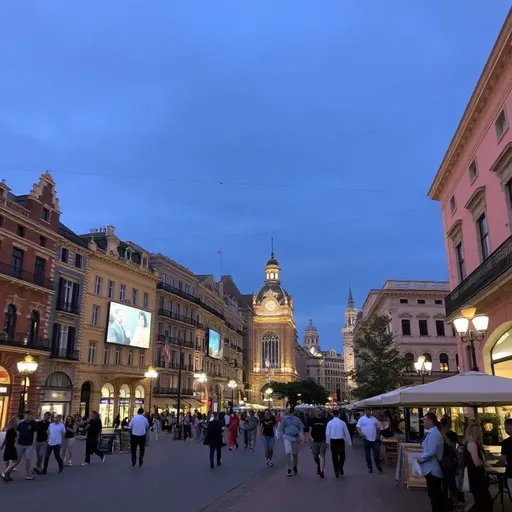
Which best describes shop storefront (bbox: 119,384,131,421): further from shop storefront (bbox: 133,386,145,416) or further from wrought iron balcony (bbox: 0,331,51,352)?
wrought iron balcony (bbox: 0,331,51,352)

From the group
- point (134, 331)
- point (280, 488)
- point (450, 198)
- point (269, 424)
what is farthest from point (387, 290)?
point (280, 488)

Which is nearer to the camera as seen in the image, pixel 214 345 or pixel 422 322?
pixel 422 322

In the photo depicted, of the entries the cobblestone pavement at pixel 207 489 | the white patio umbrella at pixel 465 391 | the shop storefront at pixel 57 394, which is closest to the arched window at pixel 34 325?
the shop storefront at pixel 57 394

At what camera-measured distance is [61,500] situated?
10578mm

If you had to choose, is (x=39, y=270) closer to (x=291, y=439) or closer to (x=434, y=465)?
(x=291, y=439)

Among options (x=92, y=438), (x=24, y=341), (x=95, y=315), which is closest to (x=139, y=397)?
(x=95, y=315)

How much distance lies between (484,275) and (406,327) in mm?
39898

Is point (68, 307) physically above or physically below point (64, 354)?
above

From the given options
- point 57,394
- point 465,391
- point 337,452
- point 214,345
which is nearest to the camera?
point 465,391

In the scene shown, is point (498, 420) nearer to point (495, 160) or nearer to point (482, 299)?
point (482, 299)

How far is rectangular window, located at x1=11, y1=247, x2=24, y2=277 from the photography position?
35.2 metres

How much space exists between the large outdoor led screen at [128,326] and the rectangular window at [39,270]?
8.71m

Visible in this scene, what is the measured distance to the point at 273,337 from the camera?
125812mm

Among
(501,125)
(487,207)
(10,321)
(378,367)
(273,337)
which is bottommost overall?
(378,367)
